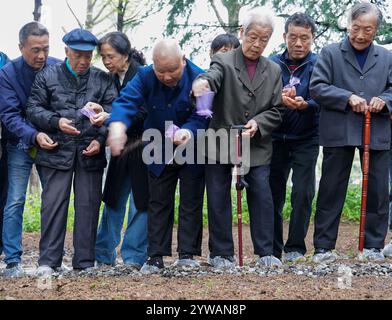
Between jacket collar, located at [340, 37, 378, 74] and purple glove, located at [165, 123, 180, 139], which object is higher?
jacket collar, located at [340, 37, 378, 74]

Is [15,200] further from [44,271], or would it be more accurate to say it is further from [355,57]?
[355,57]

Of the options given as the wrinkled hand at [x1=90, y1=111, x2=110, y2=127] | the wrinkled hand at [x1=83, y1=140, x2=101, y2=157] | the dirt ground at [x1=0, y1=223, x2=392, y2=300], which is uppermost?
the wrinkled hand at [x1=90, y1=111, x2=110, y2=127]

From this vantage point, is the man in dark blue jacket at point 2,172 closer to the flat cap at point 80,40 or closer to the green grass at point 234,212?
the flat cap at point 80,40

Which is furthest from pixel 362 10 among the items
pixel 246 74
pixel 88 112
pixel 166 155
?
pixel 88 112

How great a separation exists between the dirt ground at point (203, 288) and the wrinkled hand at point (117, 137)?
108cm

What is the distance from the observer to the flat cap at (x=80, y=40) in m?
7.23

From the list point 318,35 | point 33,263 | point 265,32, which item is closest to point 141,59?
point 265,32

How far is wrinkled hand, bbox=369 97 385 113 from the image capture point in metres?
7.21

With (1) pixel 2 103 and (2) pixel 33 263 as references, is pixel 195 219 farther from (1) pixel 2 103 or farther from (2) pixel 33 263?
(2) pixel 33 263

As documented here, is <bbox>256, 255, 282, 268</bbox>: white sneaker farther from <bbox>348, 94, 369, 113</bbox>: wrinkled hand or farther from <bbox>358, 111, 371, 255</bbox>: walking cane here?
<bbox>348, 94, 369, 113</bbox>: wrinkled hand

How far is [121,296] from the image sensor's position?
543cm

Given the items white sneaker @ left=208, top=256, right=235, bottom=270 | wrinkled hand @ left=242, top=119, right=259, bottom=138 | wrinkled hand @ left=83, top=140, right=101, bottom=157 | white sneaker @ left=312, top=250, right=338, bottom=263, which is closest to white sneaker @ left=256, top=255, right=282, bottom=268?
white sneaker @ left=208, top=256, right=235, bottom=270

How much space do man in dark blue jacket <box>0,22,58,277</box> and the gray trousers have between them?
17.7 inches

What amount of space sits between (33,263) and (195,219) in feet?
9.49
